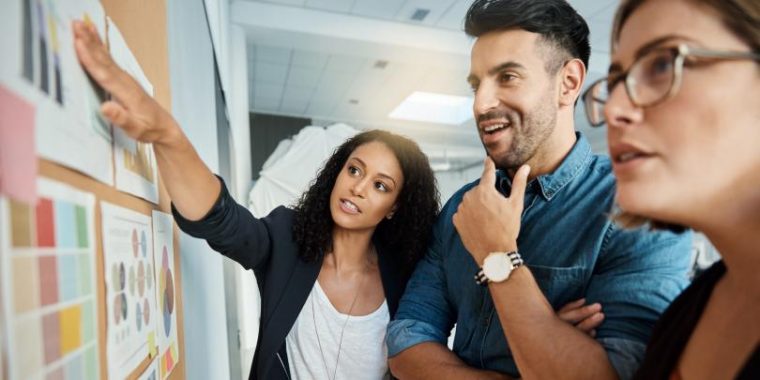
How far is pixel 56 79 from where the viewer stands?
42cm

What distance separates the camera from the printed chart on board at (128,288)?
0.53 metres

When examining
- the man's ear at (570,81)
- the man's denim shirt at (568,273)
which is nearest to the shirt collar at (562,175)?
the man's denim shirt at (568,273)

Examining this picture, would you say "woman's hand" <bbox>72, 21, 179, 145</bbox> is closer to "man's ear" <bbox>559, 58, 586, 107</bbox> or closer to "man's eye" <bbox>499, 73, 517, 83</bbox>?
"man's eye" <bbox>499, 73, 517, 83</bbox>

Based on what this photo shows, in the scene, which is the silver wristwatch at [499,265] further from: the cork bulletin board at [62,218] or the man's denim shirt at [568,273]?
the cork bulletin board at [62,218]

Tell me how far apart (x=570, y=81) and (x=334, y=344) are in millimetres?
980

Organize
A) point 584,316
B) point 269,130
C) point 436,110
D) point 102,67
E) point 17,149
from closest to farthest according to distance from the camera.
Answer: point 17,149, point 102,67, point 584,316, point 436,110, point 269,130

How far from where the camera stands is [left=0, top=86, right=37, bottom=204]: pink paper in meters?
0.32

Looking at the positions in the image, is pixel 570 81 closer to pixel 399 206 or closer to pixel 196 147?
pixel 399 206

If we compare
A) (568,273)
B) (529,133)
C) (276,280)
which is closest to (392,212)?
(276,280)

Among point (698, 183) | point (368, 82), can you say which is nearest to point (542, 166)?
point (698, 183)

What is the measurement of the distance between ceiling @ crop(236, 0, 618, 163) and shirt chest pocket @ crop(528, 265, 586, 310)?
3712mm

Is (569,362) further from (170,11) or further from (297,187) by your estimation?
(297,187)

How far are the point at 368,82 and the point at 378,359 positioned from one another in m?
5.06

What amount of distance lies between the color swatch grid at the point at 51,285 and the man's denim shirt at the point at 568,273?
0.81 m
